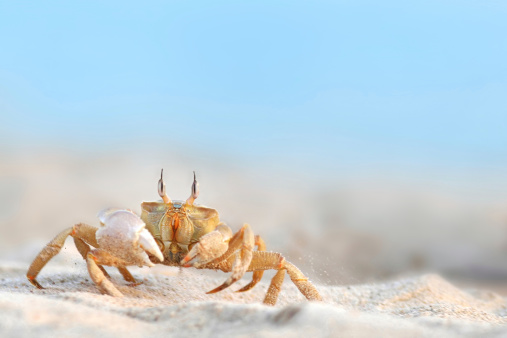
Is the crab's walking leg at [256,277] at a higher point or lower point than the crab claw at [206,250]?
lower

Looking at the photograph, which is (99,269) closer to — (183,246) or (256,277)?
(183,246)

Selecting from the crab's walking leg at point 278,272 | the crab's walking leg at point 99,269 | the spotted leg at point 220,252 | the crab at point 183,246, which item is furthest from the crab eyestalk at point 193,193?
the crab's walking leg at point 99,269

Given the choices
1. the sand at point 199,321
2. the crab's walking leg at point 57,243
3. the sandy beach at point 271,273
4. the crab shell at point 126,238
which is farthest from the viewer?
the crab's walking leg at point 57,243

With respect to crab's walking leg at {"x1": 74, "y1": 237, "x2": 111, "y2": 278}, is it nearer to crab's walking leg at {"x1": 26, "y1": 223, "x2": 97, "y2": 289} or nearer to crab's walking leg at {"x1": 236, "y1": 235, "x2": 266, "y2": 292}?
crab's walking leg at {"x1": 26, "y1": 223, "x2": 97, "y2": 289}

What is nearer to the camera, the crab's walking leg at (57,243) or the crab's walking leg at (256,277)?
the crab's walking leg at (57,243)

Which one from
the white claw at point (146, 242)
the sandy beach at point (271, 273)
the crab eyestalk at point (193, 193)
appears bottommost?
the sandy beach at point (271, 273)

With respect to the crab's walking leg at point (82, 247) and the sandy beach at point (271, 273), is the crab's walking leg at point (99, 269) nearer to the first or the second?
the sandy beach at point (271, 273)

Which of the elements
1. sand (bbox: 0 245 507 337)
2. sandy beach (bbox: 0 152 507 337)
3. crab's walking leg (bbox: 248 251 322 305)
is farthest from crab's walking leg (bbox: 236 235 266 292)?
sand (bbox: 0 245 507 337)
